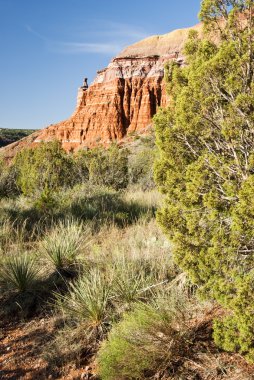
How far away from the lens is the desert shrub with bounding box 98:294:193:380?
328 centimetres

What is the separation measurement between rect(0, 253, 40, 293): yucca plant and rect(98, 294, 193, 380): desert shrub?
2217 millimetres

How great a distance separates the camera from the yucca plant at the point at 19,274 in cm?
551

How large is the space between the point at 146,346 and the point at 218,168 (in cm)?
181

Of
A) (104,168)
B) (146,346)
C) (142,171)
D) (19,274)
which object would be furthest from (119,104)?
(146,346)

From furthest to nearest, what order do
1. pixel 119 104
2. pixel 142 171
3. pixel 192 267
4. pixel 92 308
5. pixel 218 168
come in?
1. pixel 119 104
2. pixel 142 171
3. pixel 92 308
4. pixel 192 267
5. pixel 218 168

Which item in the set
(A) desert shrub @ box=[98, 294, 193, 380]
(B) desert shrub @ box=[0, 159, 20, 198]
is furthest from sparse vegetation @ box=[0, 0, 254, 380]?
(B) desert shrub @ box=[0, 159, 20, 198]

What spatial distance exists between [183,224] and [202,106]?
1.18 m

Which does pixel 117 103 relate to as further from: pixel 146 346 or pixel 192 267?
pixel 146 346

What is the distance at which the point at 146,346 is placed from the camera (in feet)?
11.0

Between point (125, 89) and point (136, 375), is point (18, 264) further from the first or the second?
point (125, 89)

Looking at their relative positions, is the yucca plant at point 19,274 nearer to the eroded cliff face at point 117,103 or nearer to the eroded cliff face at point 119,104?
the eroded cliff face at point 117,103

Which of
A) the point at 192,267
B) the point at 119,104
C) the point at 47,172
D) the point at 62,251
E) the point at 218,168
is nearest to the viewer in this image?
the point at 218,168

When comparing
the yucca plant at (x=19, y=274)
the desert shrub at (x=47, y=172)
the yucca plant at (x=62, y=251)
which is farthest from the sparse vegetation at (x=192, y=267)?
the desert shrub at (x=47, y=172)

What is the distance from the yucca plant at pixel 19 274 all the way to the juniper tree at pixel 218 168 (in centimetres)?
285
